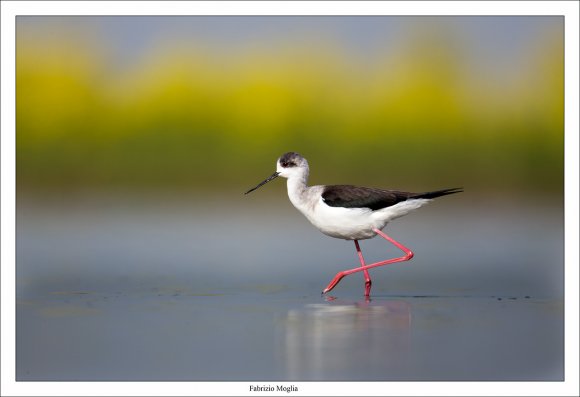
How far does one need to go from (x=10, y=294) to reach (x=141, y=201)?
7760 millimetres

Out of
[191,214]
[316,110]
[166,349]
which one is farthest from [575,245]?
[316,110]

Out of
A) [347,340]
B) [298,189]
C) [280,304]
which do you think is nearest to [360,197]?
[298,189]

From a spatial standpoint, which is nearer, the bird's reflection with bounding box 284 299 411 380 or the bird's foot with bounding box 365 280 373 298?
the bird's reflection with bounding box 284 299 411 380

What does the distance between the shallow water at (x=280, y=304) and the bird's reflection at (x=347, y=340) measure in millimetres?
12

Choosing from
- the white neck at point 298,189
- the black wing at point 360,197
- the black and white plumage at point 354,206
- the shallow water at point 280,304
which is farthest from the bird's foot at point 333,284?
the white neck at point 298,189

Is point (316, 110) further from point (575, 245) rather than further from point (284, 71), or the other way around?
point (575, 245)

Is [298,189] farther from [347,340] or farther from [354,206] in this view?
[347,340]

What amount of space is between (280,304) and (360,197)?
146cm

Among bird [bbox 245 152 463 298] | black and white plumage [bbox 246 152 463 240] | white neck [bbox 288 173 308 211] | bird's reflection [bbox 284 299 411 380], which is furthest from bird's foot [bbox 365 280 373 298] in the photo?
white neck [bbox 288 173 308 211]

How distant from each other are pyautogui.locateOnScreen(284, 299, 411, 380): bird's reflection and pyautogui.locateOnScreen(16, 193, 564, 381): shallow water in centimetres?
1

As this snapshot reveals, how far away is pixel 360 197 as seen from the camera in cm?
766

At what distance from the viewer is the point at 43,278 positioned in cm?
764

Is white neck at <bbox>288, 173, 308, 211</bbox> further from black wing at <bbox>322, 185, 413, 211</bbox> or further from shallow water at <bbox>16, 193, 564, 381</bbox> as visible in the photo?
shallow water at <bbox>16, 193, 564, 381</bbox>

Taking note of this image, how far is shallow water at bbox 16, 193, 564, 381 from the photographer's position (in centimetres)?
507
